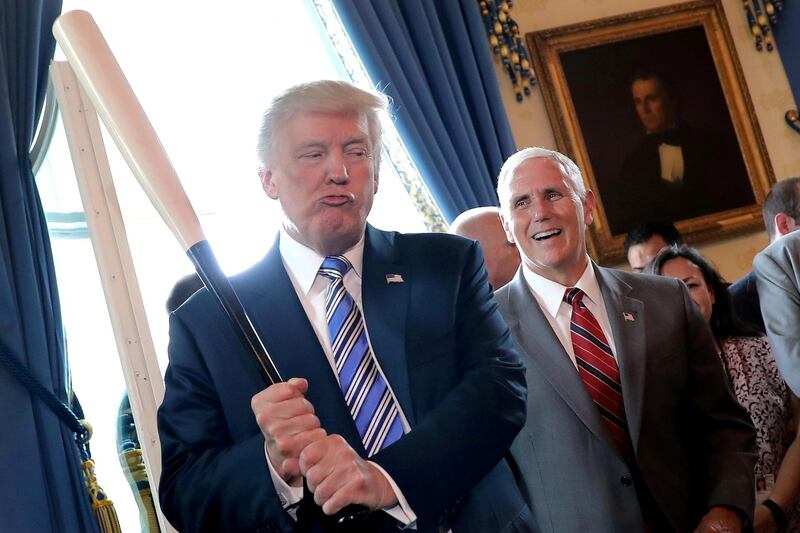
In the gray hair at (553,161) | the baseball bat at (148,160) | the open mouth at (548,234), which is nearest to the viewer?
the baseball bat at (148,160)

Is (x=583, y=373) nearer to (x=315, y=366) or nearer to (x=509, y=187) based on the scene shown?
(x=509, y=187)

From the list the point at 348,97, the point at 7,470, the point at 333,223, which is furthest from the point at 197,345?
the point at 7,470

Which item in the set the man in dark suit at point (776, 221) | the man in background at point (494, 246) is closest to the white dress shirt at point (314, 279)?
the man in background at point (494, 246)

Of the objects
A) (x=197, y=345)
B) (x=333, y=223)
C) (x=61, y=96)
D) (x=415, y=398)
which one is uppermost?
(x=61, y=96)

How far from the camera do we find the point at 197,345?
201cm

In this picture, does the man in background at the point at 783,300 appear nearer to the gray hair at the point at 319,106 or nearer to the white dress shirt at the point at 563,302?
the white dress shirt at the point at 563,302

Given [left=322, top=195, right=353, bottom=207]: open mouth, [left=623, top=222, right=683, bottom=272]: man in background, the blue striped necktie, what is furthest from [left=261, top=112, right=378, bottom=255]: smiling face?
[left=623, top=222, right=683, bottom=272]: man in background

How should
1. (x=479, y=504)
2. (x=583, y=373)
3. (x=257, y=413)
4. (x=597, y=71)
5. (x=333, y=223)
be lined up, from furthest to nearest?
(x=597, y=71)
(x=583, y=373)
(x=333, y=223)
(x=479, y=504)
(x=257, y=413)

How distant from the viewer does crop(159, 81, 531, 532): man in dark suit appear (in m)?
1.77

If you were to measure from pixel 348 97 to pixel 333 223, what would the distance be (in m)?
0.28

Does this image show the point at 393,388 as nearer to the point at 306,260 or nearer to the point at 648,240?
the point at 306,260

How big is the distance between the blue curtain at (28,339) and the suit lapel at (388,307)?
1.86 meters

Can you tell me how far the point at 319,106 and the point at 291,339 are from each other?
19.5 inches

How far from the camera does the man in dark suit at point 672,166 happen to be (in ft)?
19.7
